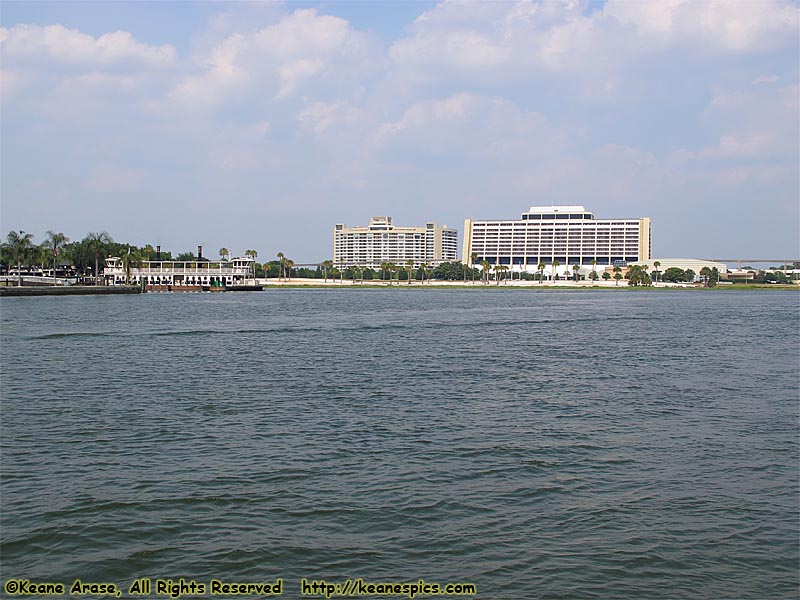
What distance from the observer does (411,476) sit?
1544 centimetres

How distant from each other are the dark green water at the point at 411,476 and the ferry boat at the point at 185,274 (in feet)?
524

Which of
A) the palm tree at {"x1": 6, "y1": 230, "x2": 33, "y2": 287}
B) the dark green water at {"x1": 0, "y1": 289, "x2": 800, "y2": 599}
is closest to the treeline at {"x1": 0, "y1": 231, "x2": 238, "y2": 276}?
the palm tree at {"x1": 6, "y1": 230, "x2": 33, "y2": 287}

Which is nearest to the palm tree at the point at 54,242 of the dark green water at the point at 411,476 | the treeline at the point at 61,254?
the treeline at the point at 61,254

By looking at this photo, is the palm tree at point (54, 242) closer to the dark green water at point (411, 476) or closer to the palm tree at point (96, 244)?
the palm tree at point (96, 244)

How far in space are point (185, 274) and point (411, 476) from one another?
610 feet

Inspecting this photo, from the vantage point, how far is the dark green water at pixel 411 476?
11.3 m

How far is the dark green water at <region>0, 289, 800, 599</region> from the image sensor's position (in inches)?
443

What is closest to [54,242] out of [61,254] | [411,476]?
[61,254]

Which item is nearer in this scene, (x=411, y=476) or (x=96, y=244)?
(x=411, y=476)

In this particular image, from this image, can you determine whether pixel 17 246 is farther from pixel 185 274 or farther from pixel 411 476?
pixel 411 476

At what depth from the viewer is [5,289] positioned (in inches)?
4653

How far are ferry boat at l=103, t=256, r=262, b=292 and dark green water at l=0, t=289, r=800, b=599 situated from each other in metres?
160

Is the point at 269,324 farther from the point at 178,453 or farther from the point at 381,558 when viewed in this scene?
the point at 381,558

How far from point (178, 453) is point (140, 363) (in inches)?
761
